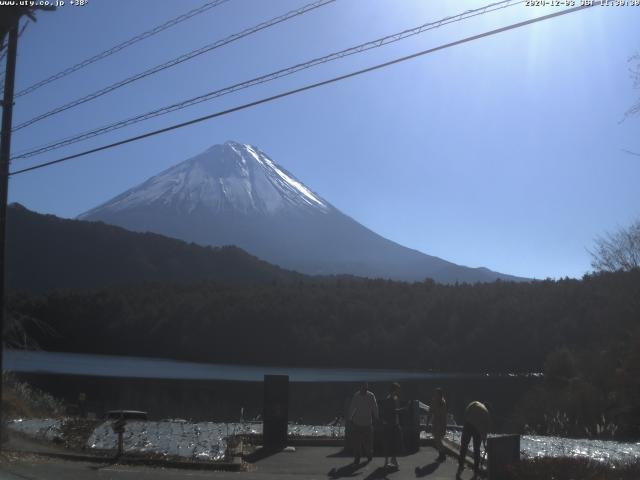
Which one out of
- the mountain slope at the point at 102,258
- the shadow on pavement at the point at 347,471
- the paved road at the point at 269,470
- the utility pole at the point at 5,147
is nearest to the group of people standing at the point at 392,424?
the shadow on pavement at the point at 347,471

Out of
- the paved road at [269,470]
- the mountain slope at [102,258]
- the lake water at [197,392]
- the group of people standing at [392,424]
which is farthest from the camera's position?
the mountain slope at [102,258]

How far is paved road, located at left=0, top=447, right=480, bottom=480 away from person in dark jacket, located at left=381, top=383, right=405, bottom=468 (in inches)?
9.4

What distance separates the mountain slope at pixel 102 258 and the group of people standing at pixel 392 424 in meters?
93.3

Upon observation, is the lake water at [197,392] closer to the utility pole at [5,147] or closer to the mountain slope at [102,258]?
the utility pole at [5,147]

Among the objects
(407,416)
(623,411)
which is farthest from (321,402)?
(407,416)

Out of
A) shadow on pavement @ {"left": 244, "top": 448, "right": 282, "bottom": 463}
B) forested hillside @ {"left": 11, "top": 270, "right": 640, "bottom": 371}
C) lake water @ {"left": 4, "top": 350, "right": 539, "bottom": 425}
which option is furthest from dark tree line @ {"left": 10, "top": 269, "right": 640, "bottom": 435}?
shadow on pavement @ {"left": 244, "top": 448, "right": 282, "bottom": 463}

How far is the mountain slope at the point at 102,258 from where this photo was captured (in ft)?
362

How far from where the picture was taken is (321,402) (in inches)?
1641

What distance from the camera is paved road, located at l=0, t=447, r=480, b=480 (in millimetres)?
12438

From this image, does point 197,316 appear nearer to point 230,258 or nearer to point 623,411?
point 230,258

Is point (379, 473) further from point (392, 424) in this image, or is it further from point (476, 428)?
point (392, 424)

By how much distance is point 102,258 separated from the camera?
12219 cm

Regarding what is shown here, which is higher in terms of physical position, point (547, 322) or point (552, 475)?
point (547, 322)

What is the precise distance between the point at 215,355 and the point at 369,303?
19859 mm
